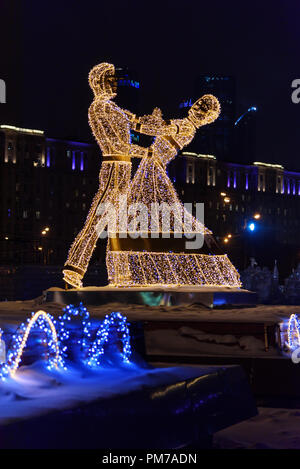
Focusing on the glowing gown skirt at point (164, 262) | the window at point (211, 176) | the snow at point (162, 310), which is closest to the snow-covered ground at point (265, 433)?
the snow at point (162, 310)

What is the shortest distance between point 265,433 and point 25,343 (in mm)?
2555

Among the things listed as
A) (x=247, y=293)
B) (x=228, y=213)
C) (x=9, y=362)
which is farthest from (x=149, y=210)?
(x=228, y=213)

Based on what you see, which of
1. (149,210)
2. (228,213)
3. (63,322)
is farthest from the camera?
(228,213)

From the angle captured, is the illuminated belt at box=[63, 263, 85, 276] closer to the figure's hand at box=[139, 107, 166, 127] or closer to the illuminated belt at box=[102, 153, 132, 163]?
the illuminated belt at box=[102, 153, 132, 163]

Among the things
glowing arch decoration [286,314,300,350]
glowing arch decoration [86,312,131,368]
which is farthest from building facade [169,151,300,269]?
glowing arch decoration [86,312,131,368]

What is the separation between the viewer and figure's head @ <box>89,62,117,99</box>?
17.2 meters

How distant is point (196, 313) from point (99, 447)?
9282 millimetres

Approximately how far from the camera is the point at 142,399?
641cm

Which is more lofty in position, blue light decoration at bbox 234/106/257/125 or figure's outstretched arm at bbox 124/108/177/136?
blue light decoration at bbox 234/106/257/125

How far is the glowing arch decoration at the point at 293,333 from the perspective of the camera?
11380 mm

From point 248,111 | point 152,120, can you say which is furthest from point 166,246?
point 248,111

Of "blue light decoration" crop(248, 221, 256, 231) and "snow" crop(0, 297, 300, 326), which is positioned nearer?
"snow" crop(0, 297, 300, 326)

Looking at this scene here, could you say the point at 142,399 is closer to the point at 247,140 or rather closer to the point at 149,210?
the point at 149,210

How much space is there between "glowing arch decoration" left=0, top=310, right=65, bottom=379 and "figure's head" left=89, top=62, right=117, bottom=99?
982cm
